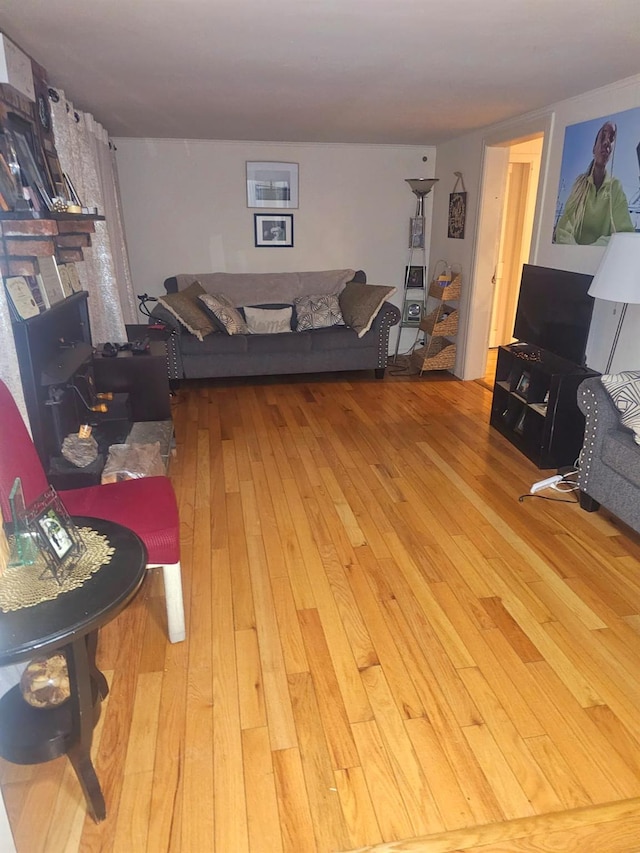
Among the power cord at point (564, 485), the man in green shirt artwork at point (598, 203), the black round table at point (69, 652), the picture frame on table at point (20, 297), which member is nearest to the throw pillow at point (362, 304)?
the man in green shirt artwork at point (598, 203)

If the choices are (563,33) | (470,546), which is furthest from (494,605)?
(563,33)

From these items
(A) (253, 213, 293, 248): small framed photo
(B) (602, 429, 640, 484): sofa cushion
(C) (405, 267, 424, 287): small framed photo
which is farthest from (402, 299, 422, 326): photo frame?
(B) (602, 429, 640, 484): sofa cushion

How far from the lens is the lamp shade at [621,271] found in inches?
116

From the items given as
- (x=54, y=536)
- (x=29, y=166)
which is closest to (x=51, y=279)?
(x=29, y=166)

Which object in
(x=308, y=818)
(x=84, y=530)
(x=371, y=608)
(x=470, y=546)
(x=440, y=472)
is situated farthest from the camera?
(x=440, y=472)

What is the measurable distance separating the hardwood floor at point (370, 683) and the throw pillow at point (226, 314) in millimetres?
2055

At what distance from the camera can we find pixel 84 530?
1691 mm

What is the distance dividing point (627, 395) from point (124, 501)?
7.63 feet

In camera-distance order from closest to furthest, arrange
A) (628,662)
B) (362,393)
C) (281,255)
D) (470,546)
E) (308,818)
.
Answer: (308,818) → (628,662) → (470,546) → (362,393) → (281,255)

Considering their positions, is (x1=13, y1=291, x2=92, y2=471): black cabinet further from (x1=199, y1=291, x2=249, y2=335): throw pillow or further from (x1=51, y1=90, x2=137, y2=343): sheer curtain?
(x1=199, y1=291, x2=249, y2=335): throw pillow

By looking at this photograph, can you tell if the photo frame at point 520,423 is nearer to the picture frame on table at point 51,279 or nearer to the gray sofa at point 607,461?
the gray sofa at point 607,461

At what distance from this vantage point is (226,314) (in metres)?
5.20

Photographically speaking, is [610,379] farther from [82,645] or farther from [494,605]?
[82,645]

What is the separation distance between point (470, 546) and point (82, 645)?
187 centimetres
